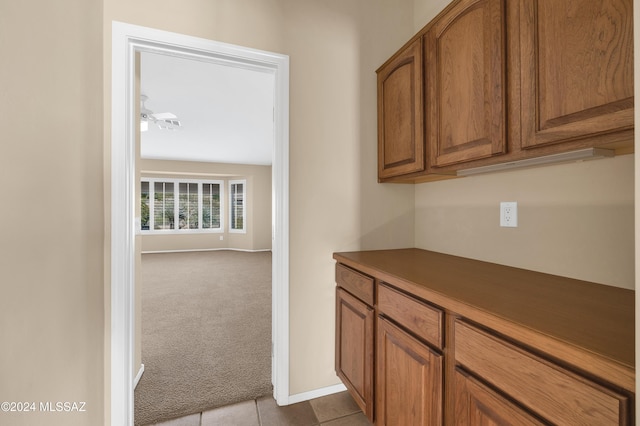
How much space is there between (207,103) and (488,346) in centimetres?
375

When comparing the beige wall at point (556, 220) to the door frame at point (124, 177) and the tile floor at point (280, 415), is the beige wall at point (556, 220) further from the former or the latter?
the door frame at point (124, 177)

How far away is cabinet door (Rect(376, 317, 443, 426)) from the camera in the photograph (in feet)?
3.33

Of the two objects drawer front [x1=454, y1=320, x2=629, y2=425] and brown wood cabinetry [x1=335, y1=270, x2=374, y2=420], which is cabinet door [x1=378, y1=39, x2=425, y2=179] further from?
drawer front [x1=454, y1=320, x2=629, y2=425]

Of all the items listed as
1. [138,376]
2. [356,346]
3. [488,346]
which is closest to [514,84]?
[488,346]

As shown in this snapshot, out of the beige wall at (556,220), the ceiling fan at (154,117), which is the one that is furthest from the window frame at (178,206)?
the beige wall at (556,220)

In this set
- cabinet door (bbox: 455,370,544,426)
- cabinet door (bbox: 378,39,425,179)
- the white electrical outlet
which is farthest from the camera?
cabinet door (bbox: 378,39,425,179)

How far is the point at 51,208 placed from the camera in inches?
39.7

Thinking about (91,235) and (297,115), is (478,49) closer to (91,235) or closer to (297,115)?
(297,115)

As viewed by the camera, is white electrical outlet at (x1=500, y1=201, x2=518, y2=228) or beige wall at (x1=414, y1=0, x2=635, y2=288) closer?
beige wall at (x1=414, y1=0, x2=635, y2=288)

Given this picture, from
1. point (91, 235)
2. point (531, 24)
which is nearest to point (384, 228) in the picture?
point (531, 24)

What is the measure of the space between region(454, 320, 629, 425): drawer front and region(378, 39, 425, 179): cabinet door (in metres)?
0.99

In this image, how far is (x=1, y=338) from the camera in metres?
0.73

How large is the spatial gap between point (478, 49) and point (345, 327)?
162cm

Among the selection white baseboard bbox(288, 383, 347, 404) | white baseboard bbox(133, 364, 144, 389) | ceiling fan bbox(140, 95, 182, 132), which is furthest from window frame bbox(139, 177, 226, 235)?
white baseboard bbox(288, 383, 347, 404)
